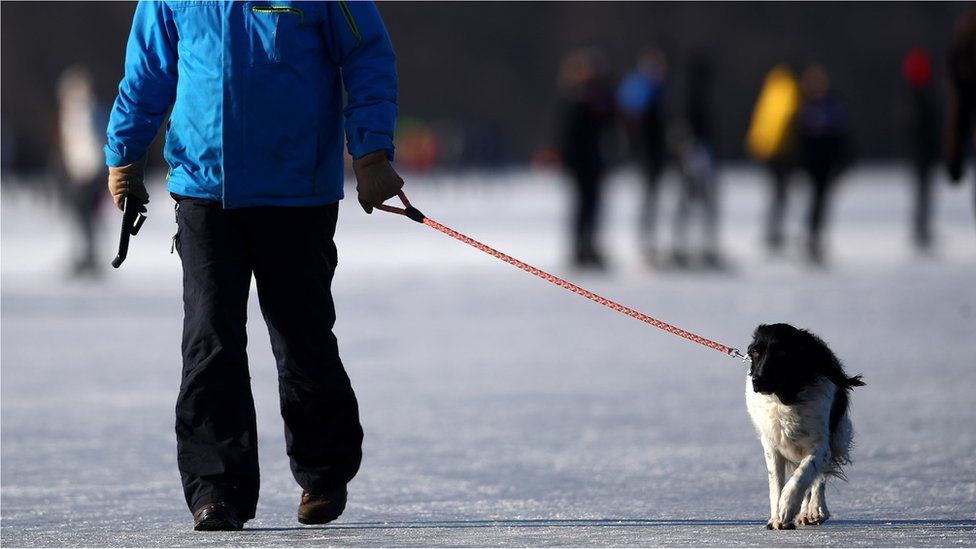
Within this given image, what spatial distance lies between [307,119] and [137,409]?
269cm

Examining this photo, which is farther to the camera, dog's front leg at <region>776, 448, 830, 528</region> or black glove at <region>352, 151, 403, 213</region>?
black glove at <region>352, 151, 403, 213</region>

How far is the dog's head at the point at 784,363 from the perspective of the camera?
148 inches

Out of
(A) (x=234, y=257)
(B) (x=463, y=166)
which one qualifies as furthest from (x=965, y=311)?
(B) (x=463, y=166)

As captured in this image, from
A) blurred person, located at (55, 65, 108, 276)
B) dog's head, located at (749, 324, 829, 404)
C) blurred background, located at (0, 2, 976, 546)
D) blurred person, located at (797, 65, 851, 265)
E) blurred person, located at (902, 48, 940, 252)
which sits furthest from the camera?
blurred person, located at (902, 48, 940, 252)

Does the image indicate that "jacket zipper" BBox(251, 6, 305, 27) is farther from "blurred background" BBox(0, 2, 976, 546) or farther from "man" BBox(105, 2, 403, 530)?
"blurred background" BBox(0, 2, 976, 546)

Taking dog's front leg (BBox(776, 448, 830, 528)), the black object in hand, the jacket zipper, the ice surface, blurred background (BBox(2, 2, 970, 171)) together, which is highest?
blurred background (BBox(2, 2, 970, 171))

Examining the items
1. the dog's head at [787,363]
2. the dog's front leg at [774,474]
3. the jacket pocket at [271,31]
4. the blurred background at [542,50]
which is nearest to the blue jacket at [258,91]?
the jacket pocket at [271,31]

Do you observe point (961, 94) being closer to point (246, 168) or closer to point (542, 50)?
point (246, 168)

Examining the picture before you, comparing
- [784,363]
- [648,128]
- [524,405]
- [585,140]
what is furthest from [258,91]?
[648,128]

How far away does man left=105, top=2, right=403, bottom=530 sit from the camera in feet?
12.6

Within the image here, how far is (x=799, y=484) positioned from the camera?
3773mm

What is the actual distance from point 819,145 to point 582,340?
5.40 meters

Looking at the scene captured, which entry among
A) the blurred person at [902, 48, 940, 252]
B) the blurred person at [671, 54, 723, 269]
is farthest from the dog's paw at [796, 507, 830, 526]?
the blurred person at [902, 48, 940, 252]

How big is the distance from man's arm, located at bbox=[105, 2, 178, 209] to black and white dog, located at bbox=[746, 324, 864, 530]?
159 cm
